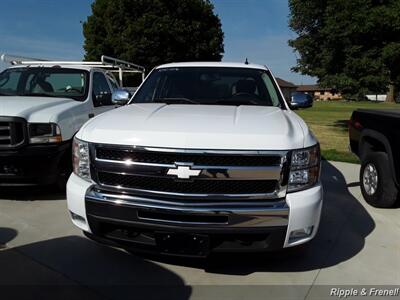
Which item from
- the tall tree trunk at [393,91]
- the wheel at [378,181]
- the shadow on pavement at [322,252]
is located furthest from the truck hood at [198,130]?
the tall tree trunk at [393,91]

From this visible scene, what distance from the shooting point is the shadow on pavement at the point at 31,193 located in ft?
19.1

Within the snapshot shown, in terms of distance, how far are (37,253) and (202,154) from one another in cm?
192

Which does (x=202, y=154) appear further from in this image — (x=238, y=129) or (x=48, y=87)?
(x=48, y=87)

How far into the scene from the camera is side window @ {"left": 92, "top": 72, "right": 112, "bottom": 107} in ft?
23.6

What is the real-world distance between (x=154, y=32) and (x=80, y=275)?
29.1 m

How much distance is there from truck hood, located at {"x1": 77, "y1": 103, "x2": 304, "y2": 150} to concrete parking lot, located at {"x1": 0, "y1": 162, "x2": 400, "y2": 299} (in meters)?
1.00

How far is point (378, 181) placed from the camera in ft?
18.3

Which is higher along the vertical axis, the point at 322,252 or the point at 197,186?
the point at 197,186

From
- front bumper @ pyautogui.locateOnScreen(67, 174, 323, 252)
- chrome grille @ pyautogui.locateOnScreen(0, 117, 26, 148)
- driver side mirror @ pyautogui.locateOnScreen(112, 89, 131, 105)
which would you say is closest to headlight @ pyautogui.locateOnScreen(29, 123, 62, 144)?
chrome grille @ pyautogui.locateOnScreen(0, 117, 26, 148)

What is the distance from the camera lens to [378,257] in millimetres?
4168

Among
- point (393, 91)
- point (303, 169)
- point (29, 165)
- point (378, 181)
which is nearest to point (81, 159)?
point (303, 169)

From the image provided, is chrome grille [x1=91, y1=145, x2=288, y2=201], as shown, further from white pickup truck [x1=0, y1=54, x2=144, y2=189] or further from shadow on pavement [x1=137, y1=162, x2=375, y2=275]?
white pickup truck [x1=0, y1=54, x2=144, y2=189]

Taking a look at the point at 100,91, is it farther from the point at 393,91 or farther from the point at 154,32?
the point at 154,32

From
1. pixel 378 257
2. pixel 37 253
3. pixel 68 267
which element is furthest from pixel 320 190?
pixel 37 253
